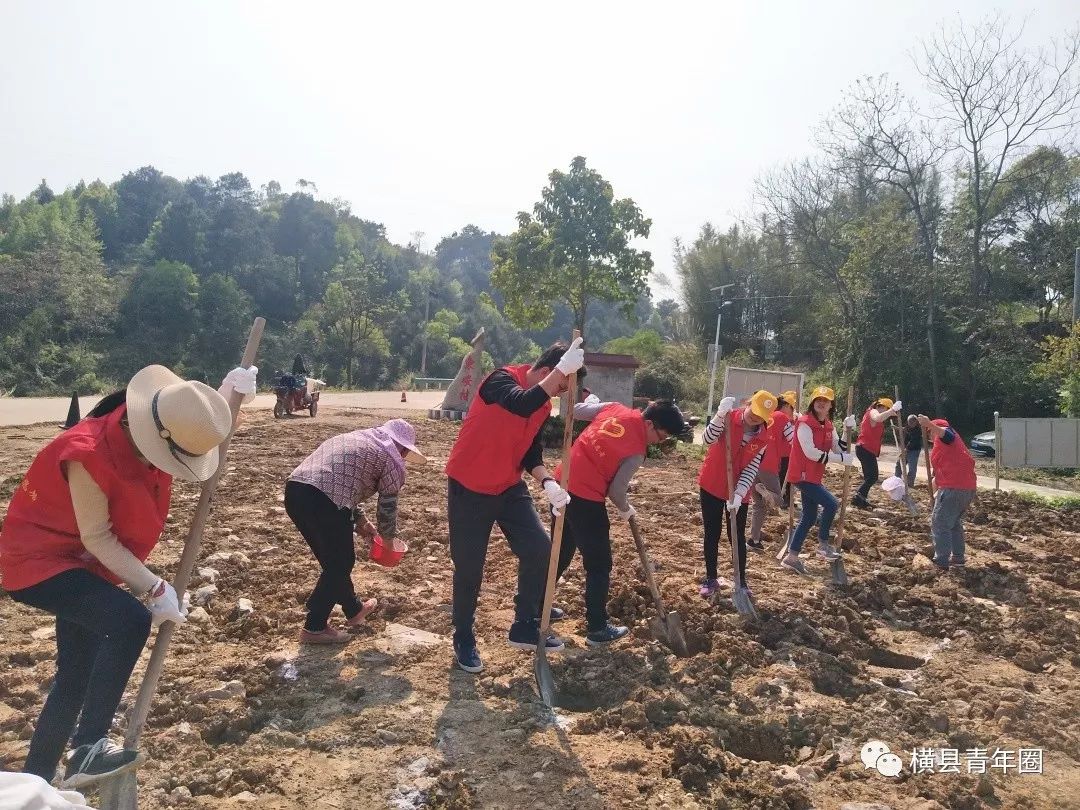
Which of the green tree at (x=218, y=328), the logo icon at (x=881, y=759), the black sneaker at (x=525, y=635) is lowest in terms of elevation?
the logo icon at (x=881, y=759)

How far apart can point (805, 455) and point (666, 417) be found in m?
2.46

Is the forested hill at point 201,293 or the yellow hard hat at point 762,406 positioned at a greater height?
the forested hill at point 201,293

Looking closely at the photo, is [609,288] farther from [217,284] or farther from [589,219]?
[217,284]

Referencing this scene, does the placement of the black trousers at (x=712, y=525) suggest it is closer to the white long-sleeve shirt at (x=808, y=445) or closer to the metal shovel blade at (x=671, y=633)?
the metal shovel blade at (x=671, y=633)

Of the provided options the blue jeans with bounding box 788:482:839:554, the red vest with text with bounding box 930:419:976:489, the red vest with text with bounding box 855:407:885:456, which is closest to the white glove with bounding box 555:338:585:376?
the blue jeans with bounding box 788:482:839:554

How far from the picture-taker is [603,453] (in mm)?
4641

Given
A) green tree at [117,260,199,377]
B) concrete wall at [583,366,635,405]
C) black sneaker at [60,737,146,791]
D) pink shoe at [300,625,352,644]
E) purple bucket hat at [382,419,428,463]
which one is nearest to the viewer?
black sneaker at [60,737,146,791]

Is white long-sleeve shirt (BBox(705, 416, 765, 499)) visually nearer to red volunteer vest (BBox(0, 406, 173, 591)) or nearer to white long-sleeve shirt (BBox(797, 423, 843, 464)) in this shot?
white long-sleeve shirt (BBox(797, 423, 843, 464))

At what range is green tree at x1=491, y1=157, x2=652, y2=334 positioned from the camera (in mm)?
22609

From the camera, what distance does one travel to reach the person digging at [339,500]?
162 inches

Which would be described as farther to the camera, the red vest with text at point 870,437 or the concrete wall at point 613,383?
the concrete wall at point 613,383

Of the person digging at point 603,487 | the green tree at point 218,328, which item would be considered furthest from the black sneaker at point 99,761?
the green tree at point 218,328

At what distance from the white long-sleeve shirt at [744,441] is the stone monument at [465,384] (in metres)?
8.19

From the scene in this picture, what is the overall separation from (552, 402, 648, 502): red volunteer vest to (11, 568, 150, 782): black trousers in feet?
8.02
